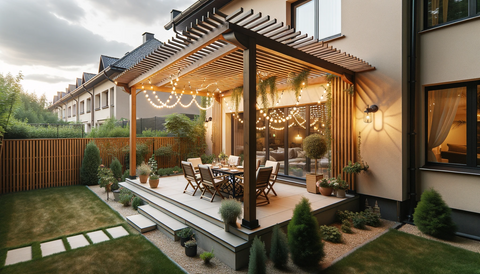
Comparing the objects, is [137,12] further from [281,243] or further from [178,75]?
Answer: [281,243]

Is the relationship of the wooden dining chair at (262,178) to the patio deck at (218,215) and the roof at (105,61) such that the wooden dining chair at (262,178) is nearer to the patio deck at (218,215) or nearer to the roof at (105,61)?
the patio deck at (218,215)

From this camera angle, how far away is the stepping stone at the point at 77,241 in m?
4.04

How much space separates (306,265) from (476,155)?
4039mm

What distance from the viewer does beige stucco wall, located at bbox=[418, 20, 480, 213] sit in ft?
14.3

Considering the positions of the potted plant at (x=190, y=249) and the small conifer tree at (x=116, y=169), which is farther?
the small conifer tree at (x=116, y=169)

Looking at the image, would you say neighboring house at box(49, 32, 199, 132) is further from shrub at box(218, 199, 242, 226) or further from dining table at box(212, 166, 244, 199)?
shrub at box(218, 199, 242, 226)

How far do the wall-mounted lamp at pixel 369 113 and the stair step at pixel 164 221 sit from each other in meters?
4.57

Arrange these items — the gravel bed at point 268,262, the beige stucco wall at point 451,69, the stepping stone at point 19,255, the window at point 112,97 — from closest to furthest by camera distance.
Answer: the gravel bed at point 268,262 < the stepping stone at point 19,255 < the beige stucco wall at point 451,69 < the window at point 112,97

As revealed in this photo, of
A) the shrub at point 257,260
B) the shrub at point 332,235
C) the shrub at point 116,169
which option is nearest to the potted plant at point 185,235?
the shrub at point 257,260

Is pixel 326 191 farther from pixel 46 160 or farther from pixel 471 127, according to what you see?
pixel 46 160

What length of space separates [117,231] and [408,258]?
16.7 ft

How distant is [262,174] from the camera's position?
4.91 metres

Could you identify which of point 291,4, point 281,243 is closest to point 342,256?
point 281,243

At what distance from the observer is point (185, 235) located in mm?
3986
